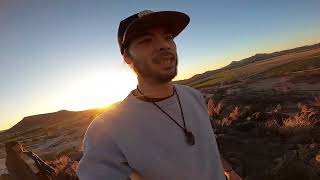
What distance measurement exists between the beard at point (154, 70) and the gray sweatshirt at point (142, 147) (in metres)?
0.15

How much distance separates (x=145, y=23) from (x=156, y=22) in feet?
0.30

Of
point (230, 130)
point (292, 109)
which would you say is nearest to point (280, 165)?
point (230, 130)

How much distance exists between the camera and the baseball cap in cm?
247

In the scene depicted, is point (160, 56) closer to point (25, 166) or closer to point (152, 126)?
point (152, 126)

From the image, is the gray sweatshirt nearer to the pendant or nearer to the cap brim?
the pendant

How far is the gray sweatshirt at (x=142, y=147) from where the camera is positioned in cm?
218

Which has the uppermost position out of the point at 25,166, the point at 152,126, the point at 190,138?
the point at 152,126

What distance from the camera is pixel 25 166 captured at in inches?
369

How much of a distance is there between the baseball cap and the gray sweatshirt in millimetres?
397

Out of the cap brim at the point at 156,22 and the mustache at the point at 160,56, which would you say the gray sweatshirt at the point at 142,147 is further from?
the cap brim at the point at 156,22

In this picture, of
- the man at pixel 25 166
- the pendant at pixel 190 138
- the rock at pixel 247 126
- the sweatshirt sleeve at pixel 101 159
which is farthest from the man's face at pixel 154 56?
the rock at pixel 247 126

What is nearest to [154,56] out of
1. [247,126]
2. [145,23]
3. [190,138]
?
[145,23]

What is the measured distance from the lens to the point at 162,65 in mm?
2541

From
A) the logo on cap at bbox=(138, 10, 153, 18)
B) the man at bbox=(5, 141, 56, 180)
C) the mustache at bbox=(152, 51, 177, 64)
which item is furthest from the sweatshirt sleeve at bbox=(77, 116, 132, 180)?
the man at bbox=(5, 141, 56, 180)
